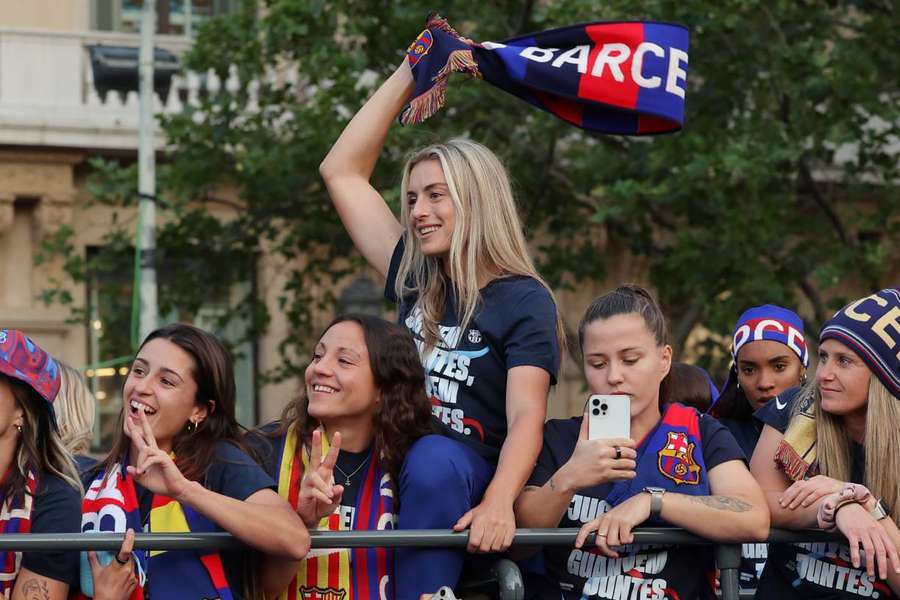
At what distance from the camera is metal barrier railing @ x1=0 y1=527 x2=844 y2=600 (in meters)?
4.34

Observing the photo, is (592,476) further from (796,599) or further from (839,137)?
(839,137)

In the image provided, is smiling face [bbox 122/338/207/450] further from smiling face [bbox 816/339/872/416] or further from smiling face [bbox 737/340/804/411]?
smiling face [bbox 737/340/804/411]

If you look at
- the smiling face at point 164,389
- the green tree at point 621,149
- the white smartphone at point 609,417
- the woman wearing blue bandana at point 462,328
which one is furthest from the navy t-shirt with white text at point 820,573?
the green tree at point 621,149

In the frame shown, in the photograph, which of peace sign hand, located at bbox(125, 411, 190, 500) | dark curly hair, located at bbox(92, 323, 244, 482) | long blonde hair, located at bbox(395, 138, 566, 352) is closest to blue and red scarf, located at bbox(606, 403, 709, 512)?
long blonde hair, located at bbox(395, 138, 566, 352)

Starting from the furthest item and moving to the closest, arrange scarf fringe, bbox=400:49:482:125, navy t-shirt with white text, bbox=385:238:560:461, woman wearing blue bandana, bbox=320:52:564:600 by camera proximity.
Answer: scarf fringe, bbox=400:49:482:125 < navy t-shirt with white text, bbox=385:238:560:461 < woman wearing blue bandana, bbox=320:52:564:600

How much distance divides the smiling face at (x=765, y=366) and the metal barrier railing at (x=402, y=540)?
167cm

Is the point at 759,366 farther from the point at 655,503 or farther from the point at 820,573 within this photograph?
the point at 655,503

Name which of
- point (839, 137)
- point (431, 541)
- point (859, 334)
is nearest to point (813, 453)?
point (859, 334)

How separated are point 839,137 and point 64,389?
833 centimetres

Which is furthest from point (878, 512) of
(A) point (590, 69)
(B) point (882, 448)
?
(A) point (590, 69)

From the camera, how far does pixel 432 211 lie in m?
5.32

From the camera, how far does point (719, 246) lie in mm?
13555

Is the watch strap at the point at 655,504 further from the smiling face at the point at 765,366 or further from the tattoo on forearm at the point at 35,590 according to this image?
the smiling face at the point at 765,366

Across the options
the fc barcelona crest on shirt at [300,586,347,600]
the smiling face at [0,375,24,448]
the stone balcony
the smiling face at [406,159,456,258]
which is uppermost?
the stone balcony
